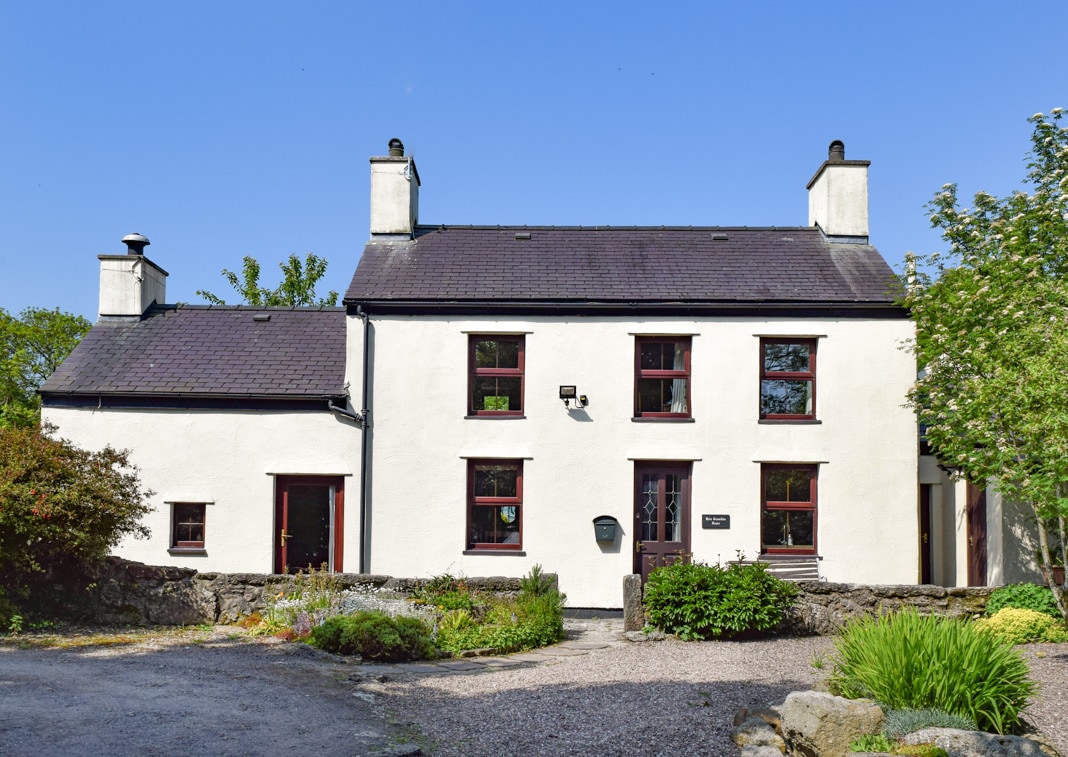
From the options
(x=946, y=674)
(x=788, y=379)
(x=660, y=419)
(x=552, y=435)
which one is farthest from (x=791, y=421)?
(x=946, y=674)

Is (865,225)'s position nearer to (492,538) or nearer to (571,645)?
(492,538)

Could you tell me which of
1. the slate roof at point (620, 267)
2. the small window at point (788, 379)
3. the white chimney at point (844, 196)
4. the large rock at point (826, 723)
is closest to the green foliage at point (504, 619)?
the large rock at point (826, 723)

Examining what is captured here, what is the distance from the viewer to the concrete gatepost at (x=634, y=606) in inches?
476

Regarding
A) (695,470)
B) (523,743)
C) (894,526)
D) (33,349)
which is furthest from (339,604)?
(33,349)

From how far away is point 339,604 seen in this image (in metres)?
11.8

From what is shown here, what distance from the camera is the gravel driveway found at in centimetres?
673

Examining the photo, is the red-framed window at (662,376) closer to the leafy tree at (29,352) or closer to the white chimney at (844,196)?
the white chimney at (844,196)

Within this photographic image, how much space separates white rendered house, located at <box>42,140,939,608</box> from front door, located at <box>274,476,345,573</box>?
0.13 ft

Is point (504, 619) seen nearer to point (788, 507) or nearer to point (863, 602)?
point (863, 602)

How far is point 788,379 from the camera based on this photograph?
51.6 feet

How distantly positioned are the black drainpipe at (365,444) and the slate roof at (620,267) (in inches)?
24.5

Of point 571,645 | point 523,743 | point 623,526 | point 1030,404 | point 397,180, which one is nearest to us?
point 523,743

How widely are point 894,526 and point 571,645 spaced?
7113mm

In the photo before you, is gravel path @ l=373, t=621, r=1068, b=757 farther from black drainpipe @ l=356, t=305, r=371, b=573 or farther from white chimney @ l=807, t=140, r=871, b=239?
white chimney @ l=807, t=140, r=871, b=239
